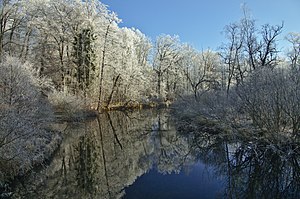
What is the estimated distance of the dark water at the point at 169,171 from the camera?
878 cm

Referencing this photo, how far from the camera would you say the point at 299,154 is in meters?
11.3

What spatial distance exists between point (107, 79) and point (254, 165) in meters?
28.1

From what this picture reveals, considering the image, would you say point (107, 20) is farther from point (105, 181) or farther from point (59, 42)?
point (105, 181)

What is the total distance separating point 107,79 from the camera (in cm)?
3678

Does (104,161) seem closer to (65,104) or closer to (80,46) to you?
(65,104)

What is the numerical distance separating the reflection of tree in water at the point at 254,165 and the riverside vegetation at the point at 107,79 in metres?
0.52

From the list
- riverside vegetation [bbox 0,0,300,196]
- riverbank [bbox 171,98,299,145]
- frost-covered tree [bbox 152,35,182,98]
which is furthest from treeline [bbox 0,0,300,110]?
frost-covered tree [bbox 152,35,182,98]

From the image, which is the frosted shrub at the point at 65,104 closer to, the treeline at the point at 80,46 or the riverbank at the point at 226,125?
the treeline at the point at 80,46

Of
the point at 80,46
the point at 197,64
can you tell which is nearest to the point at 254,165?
the point at 80,46

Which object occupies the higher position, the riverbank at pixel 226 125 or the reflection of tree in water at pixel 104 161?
the riverbank at pixel 226 125

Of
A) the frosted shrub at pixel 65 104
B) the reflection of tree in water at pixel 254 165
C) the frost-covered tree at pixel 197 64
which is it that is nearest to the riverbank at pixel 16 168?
the reflection of tree in water at pixel 254 165

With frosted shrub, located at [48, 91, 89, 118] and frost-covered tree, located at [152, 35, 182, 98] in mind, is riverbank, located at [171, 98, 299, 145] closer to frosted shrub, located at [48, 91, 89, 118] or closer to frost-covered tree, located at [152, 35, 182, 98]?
frosted shrub, located at [48, 91, 89, 118]

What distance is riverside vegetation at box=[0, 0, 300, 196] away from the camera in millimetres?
11914

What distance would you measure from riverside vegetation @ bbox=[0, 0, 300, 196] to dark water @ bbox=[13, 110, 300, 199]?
0.72 metres
